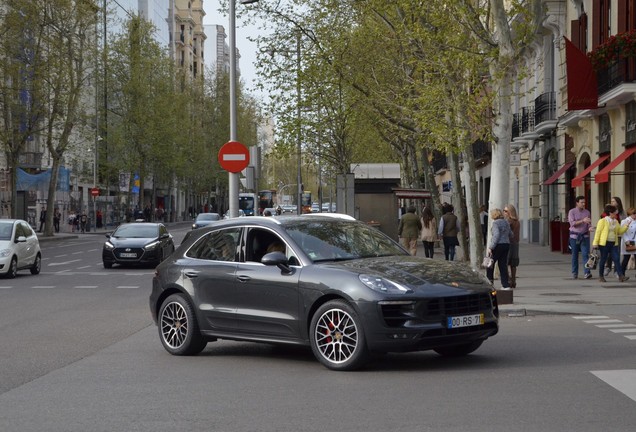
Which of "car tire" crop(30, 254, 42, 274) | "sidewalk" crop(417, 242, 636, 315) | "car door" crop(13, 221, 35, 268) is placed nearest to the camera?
"sidewalk" crop(417, 242, 636, 315)

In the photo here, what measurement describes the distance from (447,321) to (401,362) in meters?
1.09

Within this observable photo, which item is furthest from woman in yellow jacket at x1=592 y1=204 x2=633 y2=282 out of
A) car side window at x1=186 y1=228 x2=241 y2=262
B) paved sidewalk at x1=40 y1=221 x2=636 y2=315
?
car side window at x1=186 y1=228 x2=241 y2=262

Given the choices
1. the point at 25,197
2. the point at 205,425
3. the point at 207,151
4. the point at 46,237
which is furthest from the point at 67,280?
the point at 207,151

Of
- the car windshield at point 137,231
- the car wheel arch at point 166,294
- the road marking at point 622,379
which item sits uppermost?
the car windshield at point 137,231

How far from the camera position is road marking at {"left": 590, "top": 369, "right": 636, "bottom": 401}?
907 centimetres

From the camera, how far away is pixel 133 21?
8462 cm

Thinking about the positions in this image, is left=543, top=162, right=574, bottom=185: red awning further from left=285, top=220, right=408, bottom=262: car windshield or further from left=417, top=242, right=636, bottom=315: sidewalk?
left=285, top=220, right=408, bottom=262: car windshield

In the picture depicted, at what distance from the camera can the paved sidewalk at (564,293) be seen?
17531 mm

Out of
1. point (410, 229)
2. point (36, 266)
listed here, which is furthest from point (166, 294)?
Result: point (410, 229)

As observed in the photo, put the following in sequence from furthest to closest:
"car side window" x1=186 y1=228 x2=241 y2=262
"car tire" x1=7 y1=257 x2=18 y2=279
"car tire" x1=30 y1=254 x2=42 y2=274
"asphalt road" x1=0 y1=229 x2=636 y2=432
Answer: "car tire" x1=30 y1=254 x2=42 y2=274 → "car tire" x1=7 y1=257 x2=18 y2=279 → "car side window" x1=186 y1=228 x2=241 y2=262 → "asphalt road" x1=0 y1=229 x2=636 y2=432

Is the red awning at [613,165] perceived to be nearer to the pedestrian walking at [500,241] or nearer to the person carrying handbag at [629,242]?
the person carrying handbag at [629,242]

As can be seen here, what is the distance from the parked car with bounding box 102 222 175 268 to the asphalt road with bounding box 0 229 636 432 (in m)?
16.9

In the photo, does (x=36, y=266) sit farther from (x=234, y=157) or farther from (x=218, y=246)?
(x=218, y=246)

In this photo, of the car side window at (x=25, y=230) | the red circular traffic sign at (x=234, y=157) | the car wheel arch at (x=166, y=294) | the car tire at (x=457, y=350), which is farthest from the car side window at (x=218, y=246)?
the car side window at (x=25, y=230)
